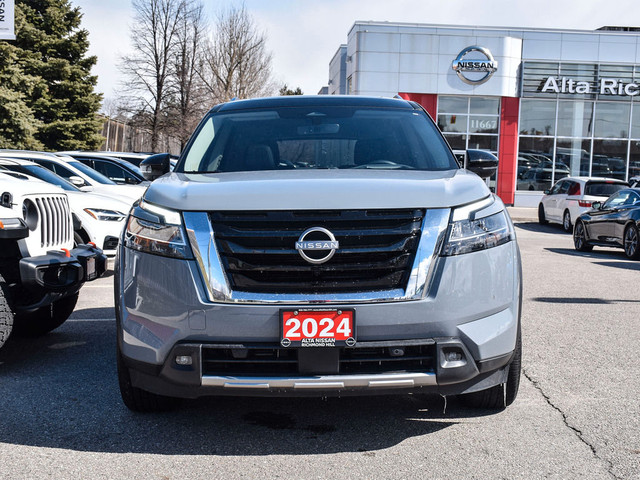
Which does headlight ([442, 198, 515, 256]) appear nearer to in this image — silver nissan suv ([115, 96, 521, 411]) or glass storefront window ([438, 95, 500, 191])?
silver nissan suv ([115, 96, 521, 411])

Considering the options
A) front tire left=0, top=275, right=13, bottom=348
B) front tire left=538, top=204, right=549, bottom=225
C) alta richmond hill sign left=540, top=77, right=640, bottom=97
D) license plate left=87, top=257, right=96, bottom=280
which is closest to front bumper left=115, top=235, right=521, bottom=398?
front tire left=0, top=275, right=13, bottom=348

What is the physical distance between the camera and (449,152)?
4.82 meters

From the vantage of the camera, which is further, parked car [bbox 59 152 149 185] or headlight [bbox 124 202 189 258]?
parked car [bbox 59 152 149 185]

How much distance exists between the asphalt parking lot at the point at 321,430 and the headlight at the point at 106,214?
441cm

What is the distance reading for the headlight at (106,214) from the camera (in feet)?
32.7

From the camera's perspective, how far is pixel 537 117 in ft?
107

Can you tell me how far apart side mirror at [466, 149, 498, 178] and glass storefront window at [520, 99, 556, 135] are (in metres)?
29.0

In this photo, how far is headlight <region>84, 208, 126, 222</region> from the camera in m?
9.97

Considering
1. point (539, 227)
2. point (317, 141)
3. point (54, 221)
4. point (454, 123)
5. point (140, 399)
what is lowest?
point (539, 227)

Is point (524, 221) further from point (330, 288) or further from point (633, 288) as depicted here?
point (330, 288)

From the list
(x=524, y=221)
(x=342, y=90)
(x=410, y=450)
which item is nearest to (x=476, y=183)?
(x=410, y=450)

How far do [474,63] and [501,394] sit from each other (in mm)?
29570

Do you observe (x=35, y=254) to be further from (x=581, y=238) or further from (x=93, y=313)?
(x=581, y=238)

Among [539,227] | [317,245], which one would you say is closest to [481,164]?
[317,245]
